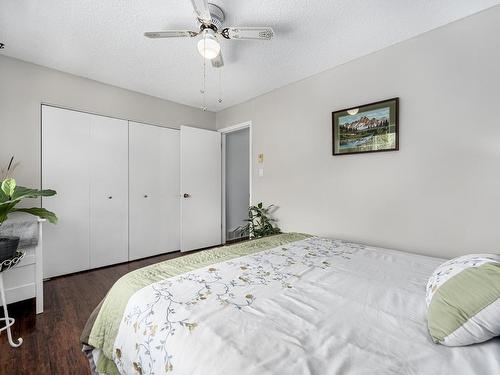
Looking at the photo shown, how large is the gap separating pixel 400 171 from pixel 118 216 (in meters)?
3.35

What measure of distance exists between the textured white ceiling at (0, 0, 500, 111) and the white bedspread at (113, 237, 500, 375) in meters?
1.84

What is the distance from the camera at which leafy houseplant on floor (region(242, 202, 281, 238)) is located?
3.07 meters

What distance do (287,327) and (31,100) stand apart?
3.33m

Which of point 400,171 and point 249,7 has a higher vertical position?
point 249,7

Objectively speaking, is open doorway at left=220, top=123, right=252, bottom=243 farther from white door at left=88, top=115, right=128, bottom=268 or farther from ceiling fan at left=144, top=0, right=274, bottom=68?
ceiling fan at left=144, top=0, right=274, bottom=68

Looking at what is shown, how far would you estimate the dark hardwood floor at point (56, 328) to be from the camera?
4.75ft

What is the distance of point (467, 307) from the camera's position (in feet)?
2.54

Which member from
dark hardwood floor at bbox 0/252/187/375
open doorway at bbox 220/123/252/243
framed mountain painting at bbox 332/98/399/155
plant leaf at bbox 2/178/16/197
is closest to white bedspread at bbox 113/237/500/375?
dark hardwood floor at bbox 0/252/187/375

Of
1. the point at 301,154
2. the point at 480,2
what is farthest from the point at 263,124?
the point at 480,2

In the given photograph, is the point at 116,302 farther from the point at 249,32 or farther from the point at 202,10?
the point at 249,32

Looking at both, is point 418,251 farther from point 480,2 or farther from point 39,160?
point 39,160

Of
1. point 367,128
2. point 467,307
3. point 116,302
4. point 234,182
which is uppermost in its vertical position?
point 367,128

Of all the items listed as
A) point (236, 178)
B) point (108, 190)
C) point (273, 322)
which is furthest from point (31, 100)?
point (273, 322)

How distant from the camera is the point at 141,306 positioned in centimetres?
99
